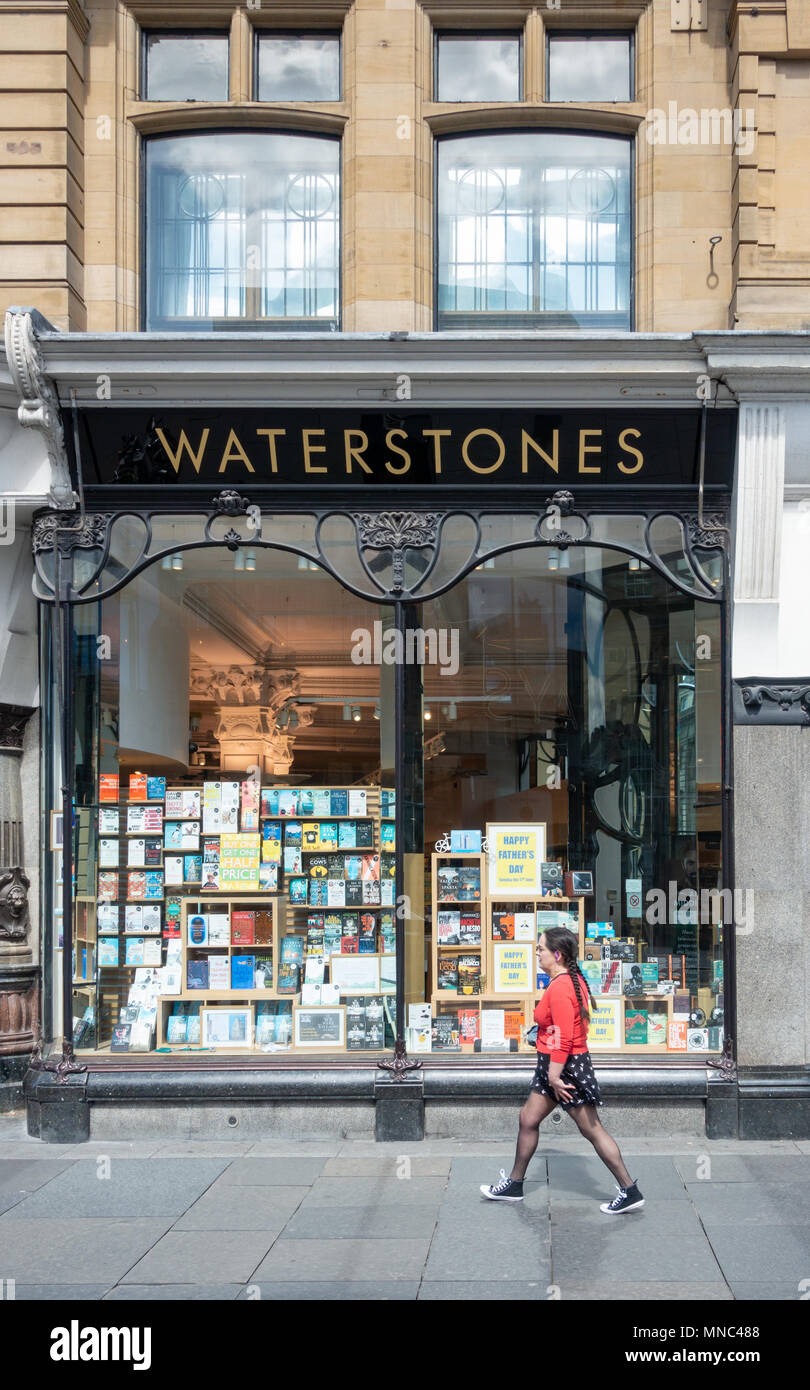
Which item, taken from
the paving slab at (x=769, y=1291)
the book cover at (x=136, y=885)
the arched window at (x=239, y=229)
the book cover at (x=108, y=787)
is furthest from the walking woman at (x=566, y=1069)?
the arched window at (x=239, y=229)

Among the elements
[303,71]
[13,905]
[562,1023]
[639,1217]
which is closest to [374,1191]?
[639,1217]

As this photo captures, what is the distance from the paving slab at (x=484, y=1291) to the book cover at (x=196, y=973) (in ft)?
14.4

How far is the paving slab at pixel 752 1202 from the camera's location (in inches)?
291

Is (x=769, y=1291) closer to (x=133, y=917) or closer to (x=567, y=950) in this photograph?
Answer: (x=567, y=950)

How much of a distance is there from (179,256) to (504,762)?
5123mm

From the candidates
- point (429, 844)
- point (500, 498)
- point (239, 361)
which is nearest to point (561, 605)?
point (500, 498)

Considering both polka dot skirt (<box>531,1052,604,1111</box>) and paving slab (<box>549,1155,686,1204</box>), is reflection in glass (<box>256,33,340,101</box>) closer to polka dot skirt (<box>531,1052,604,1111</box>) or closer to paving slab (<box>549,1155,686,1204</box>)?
polka dot skirt (<box>531,1052,604,1111</box>)

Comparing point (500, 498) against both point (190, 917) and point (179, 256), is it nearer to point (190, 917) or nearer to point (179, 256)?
point (179, 256)

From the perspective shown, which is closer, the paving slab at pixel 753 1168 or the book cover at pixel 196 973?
the paving slab at pixel 753 1168

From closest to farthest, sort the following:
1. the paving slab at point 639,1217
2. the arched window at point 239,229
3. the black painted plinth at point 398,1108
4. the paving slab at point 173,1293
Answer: the paving slab at point 173,1293 → the paving slab at point 639,1217 → the black painted plinth at point 398,1108 → the arched window at point 239,229

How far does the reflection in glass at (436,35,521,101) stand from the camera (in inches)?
407

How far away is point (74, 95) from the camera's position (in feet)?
32.7

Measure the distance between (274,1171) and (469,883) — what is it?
284 cm

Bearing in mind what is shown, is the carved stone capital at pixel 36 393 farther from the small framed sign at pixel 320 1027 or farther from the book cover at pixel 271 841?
the small framed sign at pixel 320 1027
